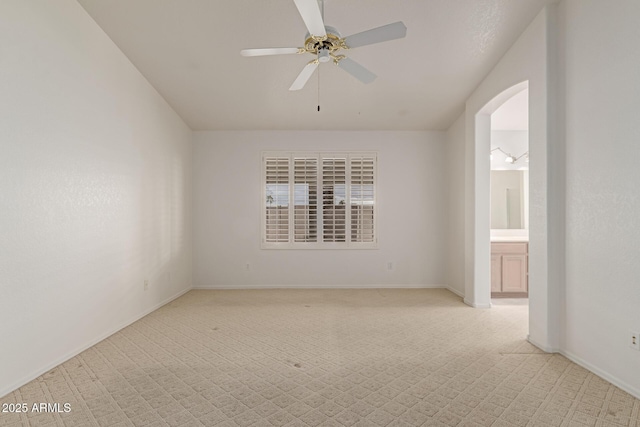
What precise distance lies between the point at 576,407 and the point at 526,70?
2735 mm

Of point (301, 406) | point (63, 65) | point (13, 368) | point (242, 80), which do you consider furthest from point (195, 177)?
point (301, 406)

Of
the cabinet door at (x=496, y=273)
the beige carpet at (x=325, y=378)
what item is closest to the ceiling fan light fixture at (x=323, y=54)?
the beige carpet at (x=325, y=378)

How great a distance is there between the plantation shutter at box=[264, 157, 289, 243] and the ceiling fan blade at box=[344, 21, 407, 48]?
345 cm

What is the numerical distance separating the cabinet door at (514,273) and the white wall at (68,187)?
188 inches

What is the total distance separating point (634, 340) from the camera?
2.20 meters

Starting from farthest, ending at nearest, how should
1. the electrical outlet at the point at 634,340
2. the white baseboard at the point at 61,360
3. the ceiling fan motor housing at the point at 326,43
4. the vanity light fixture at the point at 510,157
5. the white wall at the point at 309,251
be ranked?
1. the vanity light fixture at the point at 510,157
2. the white wall at the point at 309,251
3. the ceiling fan motor housing at the point at 326,43
4. the white baseboard at the point at 61,360
5. the electrical outlet at the point at 634,340

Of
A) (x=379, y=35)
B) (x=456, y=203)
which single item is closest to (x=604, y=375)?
(x=379, y=35)

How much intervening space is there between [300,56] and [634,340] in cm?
364

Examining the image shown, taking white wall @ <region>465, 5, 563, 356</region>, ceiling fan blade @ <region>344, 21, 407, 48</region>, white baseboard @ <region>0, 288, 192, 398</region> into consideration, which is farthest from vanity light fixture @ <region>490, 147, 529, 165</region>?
white baseboard @ <region>0, 288, 192, 398</region>

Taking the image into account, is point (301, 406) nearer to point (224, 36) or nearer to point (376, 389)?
point (376, 389)

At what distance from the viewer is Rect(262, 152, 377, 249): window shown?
5.84 meters

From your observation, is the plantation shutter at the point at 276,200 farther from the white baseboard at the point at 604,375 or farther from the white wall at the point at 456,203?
the white baseboard at the point at 604,375

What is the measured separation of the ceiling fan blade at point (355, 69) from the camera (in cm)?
281

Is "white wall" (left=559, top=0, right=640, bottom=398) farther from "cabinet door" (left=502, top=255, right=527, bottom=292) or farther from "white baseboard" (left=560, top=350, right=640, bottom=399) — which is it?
"cabinet door" (left=502, top=255, right=527, bottom=292)
